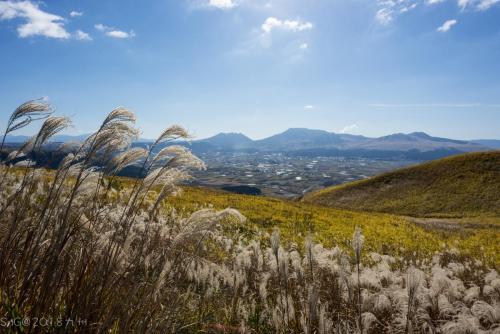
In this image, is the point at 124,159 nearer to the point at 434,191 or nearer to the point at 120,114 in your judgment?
the point at 120,114

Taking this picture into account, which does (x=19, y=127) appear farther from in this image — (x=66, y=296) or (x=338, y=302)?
(x=338, y=302)

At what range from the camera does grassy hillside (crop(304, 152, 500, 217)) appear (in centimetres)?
4694

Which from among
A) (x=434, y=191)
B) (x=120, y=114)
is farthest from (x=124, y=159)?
(x=434, y=191)

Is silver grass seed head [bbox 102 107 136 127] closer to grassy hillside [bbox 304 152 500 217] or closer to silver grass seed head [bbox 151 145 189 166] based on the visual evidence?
silver grass seed head [bbox 151 145 189 166]

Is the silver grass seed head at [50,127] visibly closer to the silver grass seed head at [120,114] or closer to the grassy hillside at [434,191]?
the silver grass seed head at [120,114]

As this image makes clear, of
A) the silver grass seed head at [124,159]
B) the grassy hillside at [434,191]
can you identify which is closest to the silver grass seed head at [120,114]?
the silver grass seed head at [124,159]

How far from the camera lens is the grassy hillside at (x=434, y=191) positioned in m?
46.9

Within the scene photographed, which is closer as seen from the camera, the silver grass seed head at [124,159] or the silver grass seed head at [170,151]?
the silver grass seed head at [170,151]

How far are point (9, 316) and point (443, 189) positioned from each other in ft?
197

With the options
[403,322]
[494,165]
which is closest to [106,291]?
[403,322]

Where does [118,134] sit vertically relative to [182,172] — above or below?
above

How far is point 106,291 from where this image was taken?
134 inches

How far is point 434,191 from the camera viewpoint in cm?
5353

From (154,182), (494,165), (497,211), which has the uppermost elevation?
(154,182)
